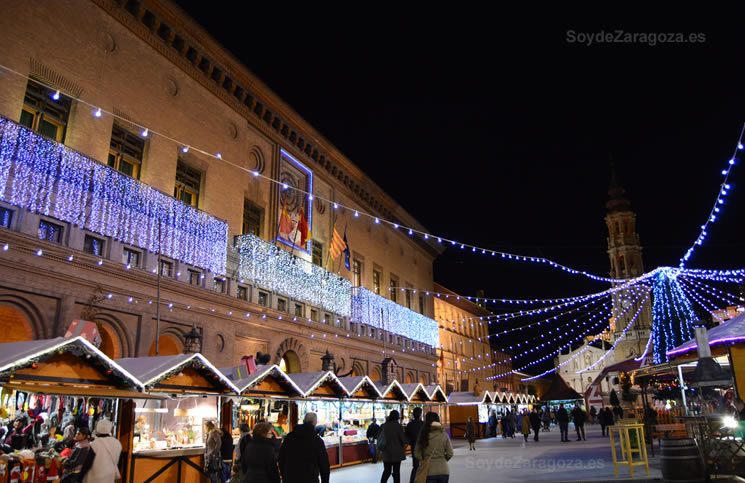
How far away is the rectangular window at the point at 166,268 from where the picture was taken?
16975mm

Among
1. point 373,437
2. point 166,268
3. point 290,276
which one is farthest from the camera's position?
point 290,276

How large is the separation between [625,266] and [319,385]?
210ft

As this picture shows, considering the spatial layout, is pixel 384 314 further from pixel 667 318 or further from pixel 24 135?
pixel 24 135

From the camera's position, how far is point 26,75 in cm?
1376

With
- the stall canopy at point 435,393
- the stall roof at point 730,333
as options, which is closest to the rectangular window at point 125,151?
the stall canopy at point 435,393

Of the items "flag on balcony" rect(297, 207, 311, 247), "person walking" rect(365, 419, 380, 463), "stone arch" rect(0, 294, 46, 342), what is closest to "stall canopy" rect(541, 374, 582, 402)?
"person walking" rect(365, 419, 380, 463)

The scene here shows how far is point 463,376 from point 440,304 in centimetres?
731

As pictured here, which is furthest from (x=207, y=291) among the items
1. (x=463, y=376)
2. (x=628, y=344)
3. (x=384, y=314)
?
(x=628, y=344)

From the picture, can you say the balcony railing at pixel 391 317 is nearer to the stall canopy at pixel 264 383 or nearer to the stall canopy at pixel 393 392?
the stall canopy at pixel 393 392

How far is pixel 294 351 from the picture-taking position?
22922 millimetres

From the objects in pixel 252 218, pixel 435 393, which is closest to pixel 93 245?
pixel 252 218

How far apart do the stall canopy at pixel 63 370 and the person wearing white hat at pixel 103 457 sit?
5.30 feet

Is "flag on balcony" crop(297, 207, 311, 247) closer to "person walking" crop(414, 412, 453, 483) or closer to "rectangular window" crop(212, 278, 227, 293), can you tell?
"rectangular window" crop(212, 278, 227, 293)

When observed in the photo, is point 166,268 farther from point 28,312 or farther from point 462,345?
point 462,345
